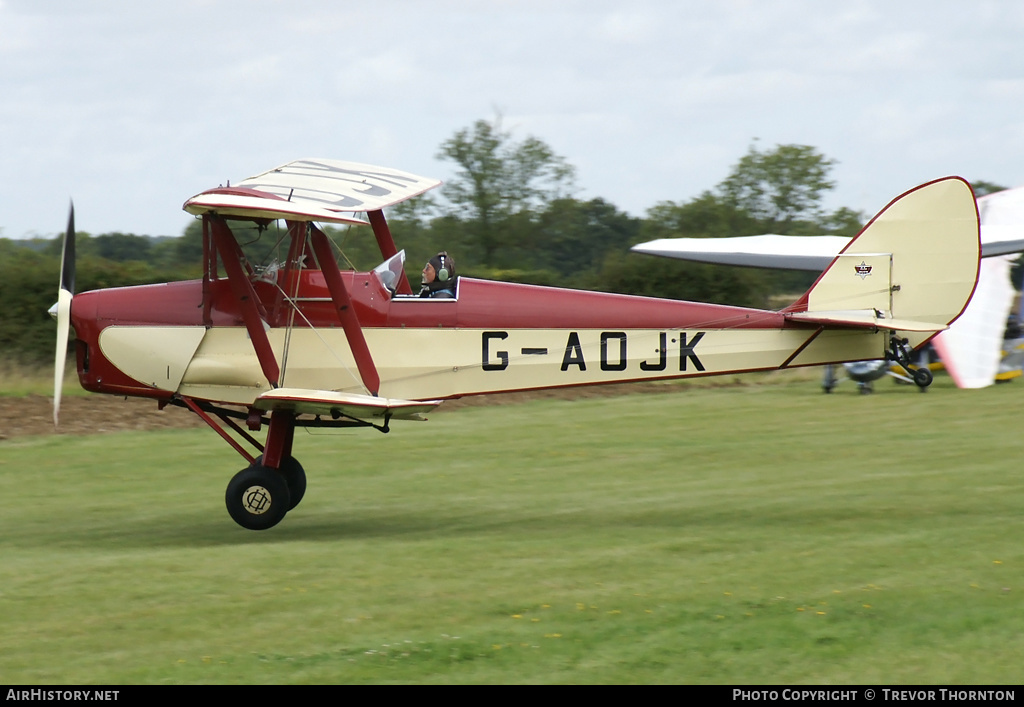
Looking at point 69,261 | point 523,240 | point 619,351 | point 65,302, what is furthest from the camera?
point 523,240

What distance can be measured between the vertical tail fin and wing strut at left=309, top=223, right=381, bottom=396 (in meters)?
4.05

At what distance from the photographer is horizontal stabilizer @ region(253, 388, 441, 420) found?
8781mm

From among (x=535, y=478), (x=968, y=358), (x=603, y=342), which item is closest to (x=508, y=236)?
(x=968, y=358)

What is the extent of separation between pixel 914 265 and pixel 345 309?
5290 mm

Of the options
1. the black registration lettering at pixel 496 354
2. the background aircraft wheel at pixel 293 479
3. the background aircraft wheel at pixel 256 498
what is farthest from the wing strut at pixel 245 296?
the black registration lettering at pixel 496 354

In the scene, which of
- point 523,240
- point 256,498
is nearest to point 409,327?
point 256,498

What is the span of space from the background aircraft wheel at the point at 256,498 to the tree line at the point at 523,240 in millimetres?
2003

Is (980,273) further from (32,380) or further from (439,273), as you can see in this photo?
(32,380)

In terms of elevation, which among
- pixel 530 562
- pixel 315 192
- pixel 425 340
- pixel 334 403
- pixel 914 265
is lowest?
pixel 530 562

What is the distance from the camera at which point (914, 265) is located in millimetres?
9992

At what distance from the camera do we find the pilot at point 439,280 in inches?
396

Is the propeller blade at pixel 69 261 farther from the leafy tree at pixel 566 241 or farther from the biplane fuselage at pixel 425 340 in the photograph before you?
the leafy tree at pixel 566 241

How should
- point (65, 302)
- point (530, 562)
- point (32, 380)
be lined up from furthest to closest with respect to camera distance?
point (32, 380) → point (65, 302) → point (530, 562)

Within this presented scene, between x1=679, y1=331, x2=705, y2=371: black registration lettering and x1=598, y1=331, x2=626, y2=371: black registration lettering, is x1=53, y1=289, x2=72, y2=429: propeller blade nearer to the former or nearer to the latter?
x1=598, y1=331, x2=626, y2=371: black registration lettering
